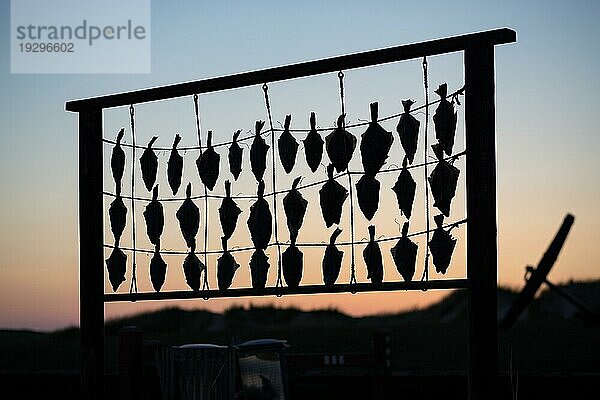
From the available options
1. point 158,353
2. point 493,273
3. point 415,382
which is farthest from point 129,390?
point 415,382

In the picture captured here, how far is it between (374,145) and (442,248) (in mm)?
1120

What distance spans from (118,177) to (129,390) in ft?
7.52

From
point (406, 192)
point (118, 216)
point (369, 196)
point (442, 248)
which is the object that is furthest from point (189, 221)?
point (442, 248)

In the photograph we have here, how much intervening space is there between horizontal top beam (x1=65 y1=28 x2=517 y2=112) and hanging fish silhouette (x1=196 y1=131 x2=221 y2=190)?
563 millimetres

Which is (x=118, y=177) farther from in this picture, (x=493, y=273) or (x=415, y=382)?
(x=415, y=382)

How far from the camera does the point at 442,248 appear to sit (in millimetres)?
9836

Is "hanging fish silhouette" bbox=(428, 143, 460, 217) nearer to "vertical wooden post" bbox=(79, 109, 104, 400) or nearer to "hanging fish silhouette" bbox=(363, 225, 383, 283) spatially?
"hanging fish silhouette" bbox=(363, 225, 383, 283)

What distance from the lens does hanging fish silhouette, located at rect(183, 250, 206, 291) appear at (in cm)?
1161

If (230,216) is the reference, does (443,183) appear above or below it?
above

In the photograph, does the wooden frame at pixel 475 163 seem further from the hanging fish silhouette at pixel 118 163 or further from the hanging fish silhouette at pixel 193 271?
the hanging fish silhouette at pixel 118 163

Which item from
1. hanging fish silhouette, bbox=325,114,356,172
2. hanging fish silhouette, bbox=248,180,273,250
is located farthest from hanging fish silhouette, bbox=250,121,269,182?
hanging fish silhouette, bbox=325,114,356,172

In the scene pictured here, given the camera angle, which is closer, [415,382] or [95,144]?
[95,144]

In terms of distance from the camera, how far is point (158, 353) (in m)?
11.0

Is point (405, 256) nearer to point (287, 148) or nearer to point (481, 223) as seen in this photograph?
point (481, 223)
